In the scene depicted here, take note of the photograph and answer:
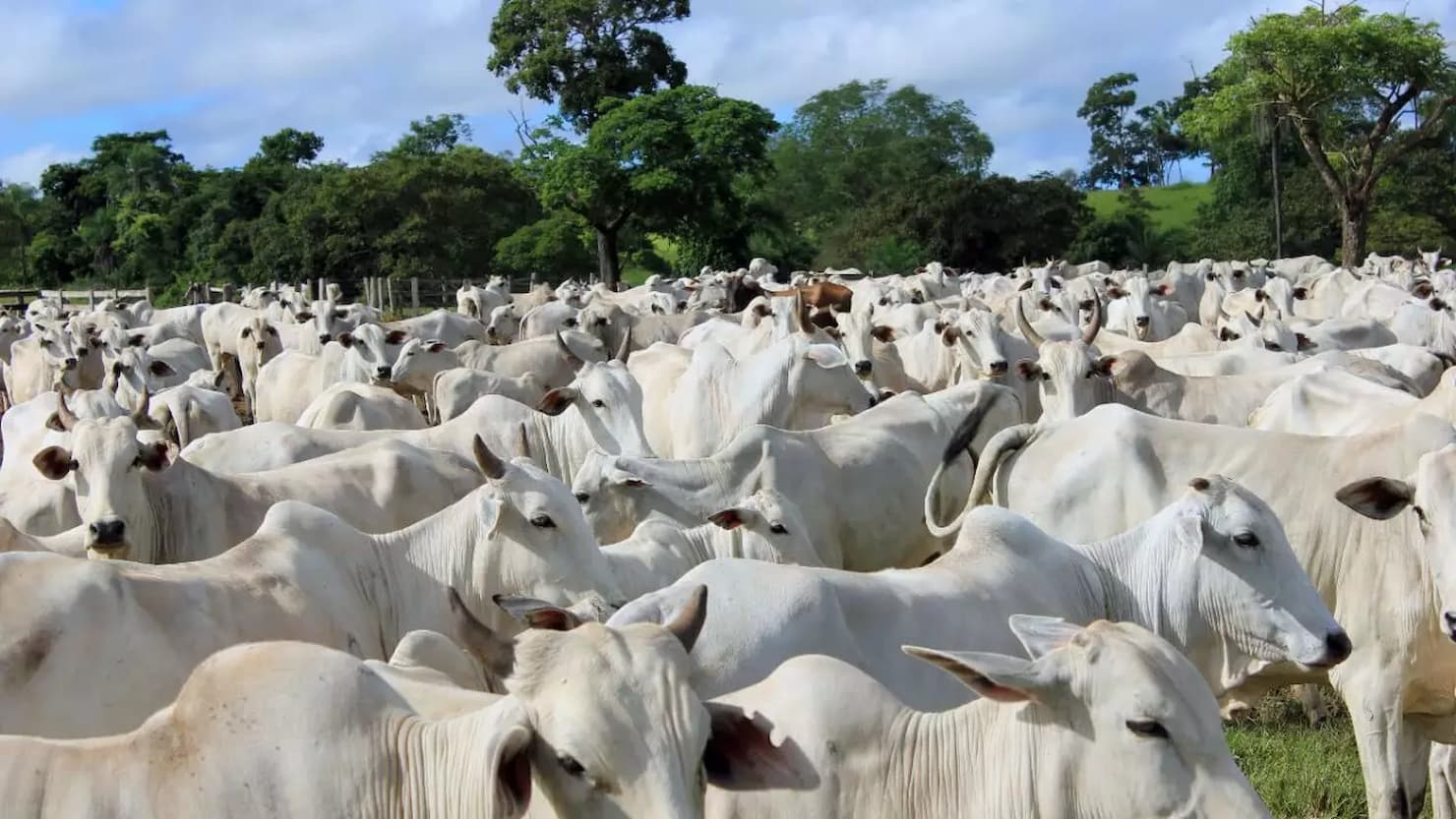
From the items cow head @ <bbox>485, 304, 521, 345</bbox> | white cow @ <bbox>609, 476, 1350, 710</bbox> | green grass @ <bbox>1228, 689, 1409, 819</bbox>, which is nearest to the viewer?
white cow @ <bbox>609, 476, 1350, 710</bbox>

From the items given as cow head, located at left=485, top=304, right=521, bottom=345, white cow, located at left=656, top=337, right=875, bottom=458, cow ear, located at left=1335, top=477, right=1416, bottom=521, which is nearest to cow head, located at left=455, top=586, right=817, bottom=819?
cow ear, located at left=1335, top=477, right=1416, bottom=521

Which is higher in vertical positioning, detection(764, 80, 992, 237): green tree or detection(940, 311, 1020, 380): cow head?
detection(764, 80, 992, 237): green tree

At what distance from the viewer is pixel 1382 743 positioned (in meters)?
5.96

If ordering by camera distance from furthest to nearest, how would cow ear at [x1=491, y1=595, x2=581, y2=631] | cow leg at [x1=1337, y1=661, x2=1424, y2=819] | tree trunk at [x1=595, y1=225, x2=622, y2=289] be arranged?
tree trunk at [x1=595, y1=225, x2=622, y2=289] → cow leg at [x1=1337, y1=661, x2=1424, y2=819] → cow ear at [x1=491, y1=595, x2=581, y2=631]

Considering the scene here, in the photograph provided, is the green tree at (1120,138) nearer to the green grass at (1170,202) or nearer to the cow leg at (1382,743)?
the green grass at (1170,202)

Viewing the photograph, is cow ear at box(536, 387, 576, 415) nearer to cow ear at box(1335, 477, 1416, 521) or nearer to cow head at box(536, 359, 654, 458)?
cow head at box(536, 359, 654, 458)

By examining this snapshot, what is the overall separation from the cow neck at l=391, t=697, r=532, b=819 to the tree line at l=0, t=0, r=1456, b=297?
1376 inches

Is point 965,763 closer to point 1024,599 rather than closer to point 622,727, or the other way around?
point 622,727

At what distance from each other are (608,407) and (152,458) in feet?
9.79

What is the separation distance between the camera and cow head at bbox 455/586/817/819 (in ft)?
9.65

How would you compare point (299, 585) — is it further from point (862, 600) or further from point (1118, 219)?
point (1118, 219)

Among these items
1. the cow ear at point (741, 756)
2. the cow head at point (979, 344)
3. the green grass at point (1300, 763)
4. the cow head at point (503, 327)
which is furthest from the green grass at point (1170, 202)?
the cow ear at point (741, 756)

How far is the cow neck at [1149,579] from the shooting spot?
5.24 m

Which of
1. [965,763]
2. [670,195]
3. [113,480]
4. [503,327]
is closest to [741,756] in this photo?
[965,763]
